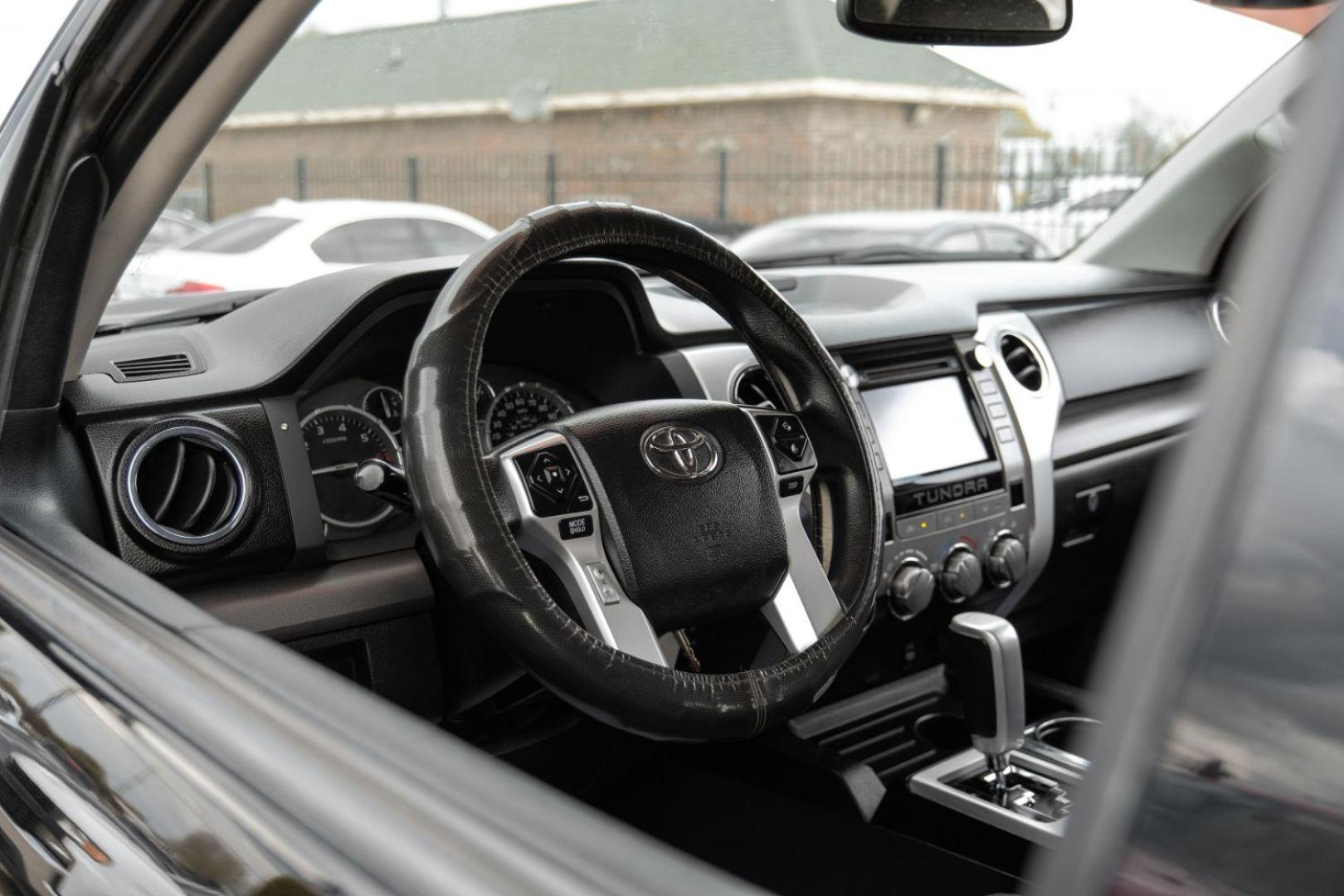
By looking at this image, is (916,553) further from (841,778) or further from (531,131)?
(531,131)

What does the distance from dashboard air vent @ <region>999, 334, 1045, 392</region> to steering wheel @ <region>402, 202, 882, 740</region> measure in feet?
3.32

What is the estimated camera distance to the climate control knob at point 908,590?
2.38 m

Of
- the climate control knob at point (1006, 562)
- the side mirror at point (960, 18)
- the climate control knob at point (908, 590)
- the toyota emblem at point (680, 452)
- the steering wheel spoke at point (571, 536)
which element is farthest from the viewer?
the climate control knob at point (1006, 562)

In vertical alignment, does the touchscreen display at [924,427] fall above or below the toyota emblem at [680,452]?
below

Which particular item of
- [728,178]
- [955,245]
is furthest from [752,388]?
[728,178]

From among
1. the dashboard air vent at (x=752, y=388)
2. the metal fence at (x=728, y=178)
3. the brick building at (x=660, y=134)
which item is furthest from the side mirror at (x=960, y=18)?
the brick building at (x=660, y=134)

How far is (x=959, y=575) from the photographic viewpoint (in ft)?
8.08

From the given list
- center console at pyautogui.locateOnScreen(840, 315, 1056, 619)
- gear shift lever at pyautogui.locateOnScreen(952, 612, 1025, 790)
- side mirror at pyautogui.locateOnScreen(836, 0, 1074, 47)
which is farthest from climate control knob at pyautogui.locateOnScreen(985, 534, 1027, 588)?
side mirror at pyautogui.locateOnScreen(836, 0, 1074, 47)

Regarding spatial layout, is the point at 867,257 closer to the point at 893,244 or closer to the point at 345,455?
the point at 893,244

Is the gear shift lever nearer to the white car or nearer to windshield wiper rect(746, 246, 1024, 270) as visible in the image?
the white car

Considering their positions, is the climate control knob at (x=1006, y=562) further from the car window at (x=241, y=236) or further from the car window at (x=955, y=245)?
the car window at (x=241, y=236)

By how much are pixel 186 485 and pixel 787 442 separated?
2.68 feet

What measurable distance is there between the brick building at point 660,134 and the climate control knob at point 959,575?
1037 cm

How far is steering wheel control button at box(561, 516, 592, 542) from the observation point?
5.08 ft
